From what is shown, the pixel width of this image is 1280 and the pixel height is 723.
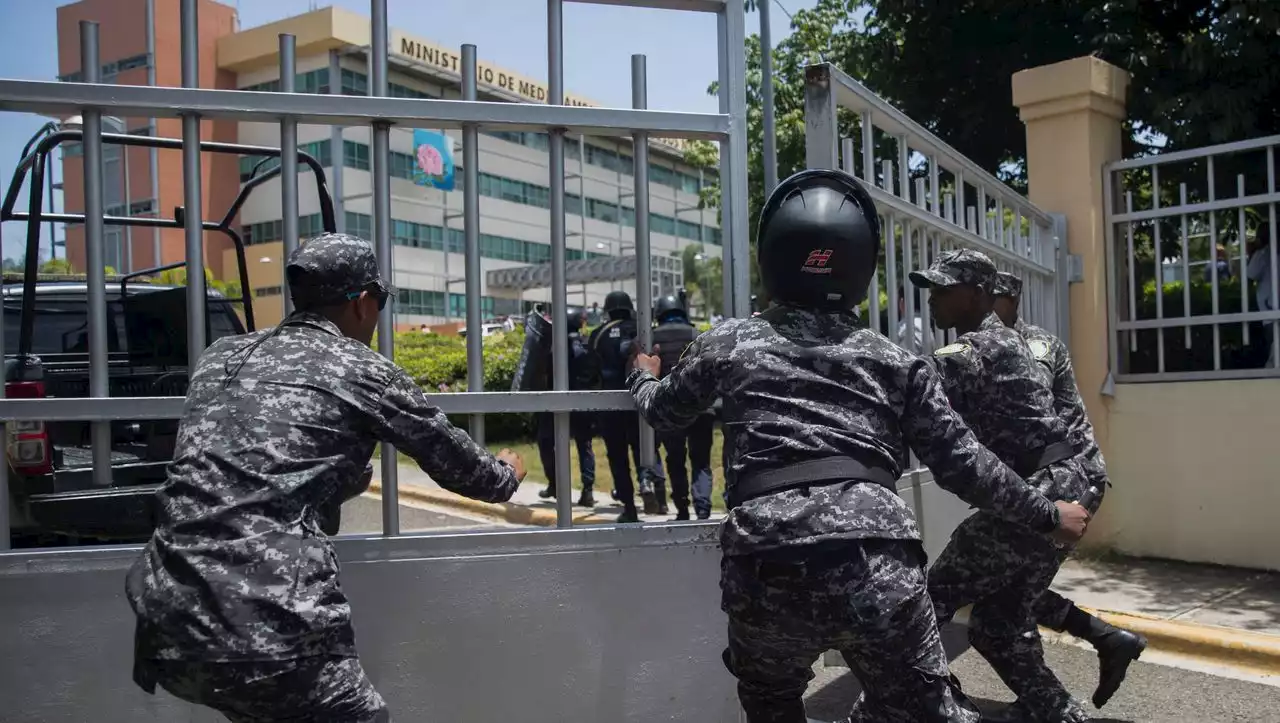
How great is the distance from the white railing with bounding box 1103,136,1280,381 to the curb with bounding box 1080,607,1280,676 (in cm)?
195

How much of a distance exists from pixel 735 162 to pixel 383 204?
1157mm

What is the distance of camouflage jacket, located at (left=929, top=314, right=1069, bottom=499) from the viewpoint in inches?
144

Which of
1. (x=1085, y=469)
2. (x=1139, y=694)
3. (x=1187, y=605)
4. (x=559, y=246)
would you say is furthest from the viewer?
(x=1187, y=605)

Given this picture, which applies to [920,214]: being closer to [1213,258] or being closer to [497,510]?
[1213,258]

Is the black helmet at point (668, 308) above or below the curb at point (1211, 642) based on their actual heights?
above

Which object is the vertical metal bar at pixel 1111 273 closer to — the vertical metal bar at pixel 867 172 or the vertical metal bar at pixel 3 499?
the vertical metal bar at pixel 867 172

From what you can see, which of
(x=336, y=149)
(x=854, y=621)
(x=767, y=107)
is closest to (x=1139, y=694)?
(x=854, y=621)

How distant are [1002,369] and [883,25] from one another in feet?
26.3

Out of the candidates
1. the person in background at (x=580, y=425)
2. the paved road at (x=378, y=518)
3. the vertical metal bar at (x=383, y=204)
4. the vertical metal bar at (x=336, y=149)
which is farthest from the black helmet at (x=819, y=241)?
the paved road at (x=378, y=518)

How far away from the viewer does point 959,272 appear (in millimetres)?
3738

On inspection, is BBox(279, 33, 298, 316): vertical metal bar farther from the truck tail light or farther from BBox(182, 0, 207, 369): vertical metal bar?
the truck tail light

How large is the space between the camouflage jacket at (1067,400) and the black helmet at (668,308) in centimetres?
330

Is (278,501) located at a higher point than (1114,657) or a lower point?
higher

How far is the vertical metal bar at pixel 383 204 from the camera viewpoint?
10.0ft
